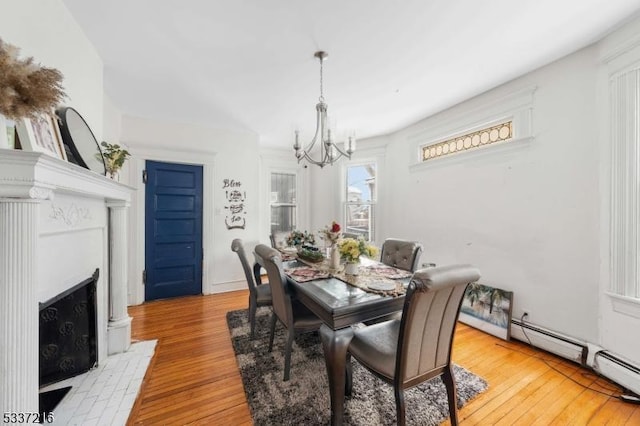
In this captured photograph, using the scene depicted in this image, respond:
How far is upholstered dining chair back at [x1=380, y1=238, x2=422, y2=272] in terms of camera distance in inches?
95.6

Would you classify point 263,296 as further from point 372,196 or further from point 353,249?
Answer: point 372,196

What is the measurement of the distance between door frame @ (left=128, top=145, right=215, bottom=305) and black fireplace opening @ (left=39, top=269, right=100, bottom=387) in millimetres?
1572

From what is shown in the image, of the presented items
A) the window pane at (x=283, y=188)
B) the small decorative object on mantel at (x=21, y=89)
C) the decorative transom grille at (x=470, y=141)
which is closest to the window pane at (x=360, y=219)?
the window pane at (x=283, y=188)

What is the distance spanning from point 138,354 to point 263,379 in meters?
1.19

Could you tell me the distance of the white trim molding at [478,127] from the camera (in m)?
2.36

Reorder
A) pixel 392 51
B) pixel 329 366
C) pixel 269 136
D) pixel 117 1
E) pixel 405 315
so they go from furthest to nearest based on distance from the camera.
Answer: pixel 269 136 → pixel 392 51 → pixel 117 1 → pixel 329 366 → pixel 405 315

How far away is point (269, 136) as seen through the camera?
4145 mm

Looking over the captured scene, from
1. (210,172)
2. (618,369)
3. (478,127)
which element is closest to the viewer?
(618,369)

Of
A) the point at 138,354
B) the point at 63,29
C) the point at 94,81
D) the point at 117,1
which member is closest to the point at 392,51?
the point at 117,1

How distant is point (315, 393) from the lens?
1657mm

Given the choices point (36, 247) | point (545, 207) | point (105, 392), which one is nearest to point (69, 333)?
point (105, 392)

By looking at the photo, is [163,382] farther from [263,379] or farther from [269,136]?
[269,136]

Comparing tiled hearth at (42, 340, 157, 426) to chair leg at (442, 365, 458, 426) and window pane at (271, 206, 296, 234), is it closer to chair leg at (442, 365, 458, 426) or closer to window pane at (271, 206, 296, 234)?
chair leg at (442, 365, 458, 426)

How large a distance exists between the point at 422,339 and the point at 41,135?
7.20 ft
